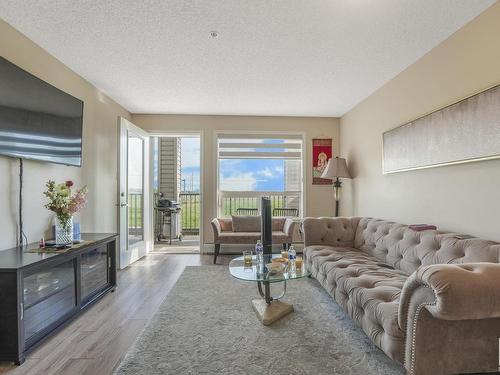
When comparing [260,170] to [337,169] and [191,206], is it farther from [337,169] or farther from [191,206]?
[191,206]

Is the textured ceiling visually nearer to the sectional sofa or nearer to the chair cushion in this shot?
the sectional sofa

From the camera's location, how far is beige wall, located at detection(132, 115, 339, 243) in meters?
4.94

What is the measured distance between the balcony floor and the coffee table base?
270cm

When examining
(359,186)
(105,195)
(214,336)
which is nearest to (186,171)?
(105,195)

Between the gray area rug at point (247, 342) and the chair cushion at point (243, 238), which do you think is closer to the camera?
the gray area rug at point (247, 342)

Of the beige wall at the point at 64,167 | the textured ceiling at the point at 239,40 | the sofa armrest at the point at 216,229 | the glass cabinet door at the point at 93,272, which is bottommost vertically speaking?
the glass cabinet door at the point at 93,272

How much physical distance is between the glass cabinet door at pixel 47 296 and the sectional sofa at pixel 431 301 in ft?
7.15

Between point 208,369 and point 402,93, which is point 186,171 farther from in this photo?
point 208,369

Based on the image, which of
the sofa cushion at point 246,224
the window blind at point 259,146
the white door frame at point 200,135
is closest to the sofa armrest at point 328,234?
the sofa cushion at point 246,224

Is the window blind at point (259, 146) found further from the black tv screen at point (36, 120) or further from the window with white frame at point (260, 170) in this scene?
the black tv screen at point (36, 120)

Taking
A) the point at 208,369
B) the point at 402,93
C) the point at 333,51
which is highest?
the point at 333,51

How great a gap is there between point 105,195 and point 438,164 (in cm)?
386

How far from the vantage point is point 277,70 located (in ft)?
10.2

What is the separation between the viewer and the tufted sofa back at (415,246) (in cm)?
182
